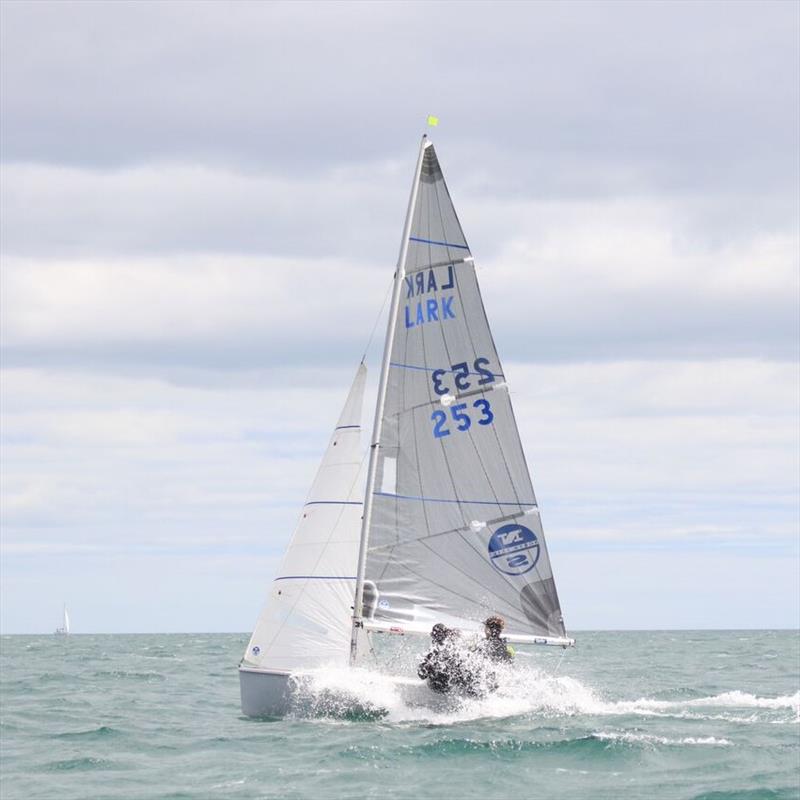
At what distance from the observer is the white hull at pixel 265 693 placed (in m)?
25.1

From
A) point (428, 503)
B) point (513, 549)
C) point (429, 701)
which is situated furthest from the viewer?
point (513, 549)

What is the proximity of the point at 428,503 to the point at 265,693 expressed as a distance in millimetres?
4405

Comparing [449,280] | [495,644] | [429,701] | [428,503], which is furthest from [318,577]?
[449,280]

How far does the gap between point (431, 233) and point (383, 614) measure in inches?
268

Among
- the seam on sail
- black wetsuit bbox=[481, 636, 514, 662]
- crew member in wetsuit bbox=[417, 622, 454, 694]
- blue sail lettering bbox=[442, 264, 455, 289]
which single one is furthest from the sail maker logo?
blue sail lettering bbox=[442, 264, 455, 289]

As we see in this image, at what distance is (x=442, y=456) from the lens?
84.2 ft

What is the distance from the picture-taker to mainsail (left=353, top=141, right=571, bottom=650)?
83.6 ft

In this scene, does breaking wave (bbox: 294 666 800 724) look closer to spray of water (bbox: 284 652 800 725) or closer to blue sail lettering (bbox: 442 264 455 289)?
spray of water (bbox: 284 652 800 725)

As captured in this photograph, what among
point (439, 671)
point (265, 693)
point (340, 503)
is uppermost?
point (340, 503)

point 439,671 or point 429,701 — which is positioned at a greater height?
point 439,671

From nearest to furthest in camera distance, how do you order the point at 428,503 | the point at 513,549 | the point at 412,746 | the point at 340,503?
1. the point at 412,746
2. the point at 428,503
3. the point at 513,549
4. the point at 340,503

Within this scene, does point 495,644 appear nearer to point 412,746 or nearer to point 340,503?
point 412,746

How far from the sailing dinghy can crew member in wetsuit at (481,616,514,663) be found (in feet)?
3.05

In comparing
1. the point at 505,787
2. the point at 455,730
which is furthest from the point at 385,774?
the point at 455,730
